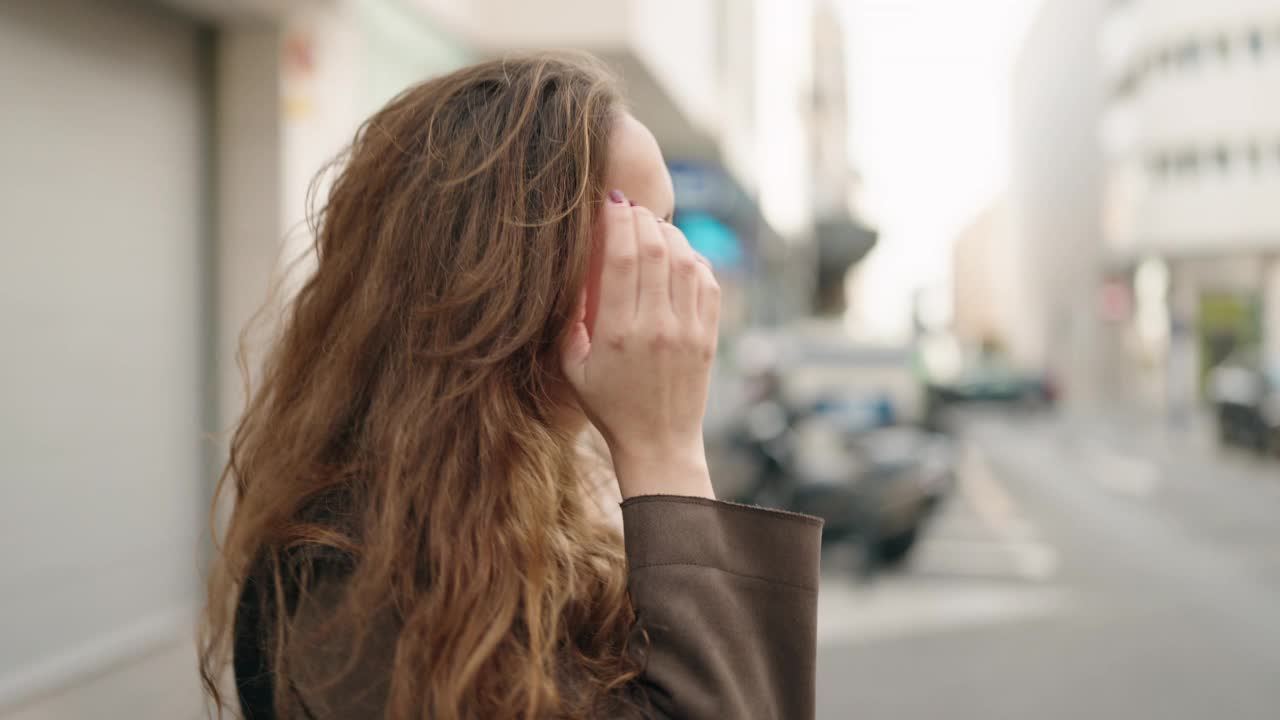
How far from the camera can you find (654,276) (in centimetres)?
121

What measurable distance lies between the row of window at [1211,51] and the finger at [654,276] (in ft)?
126

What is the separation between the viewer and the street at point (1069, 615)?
17.9 ft

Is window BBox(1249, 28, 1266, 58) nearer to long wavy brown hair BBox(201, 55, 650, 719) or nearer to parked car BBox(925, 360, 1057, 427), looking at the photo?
parked car BBox(925, 360, 1057, 427)

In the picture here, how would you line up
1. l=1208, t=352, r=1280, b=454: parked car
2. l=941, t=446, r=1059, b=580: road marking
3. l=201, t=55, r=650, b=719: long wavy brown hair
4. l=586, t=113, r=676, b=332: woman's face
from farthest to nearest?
1. l=1208, t=352, r=1280, b=454: parked car
2. l=941, t=446, r=1059, b=580: road marking
3. l=586, t=113, r=676, b=332: woman's face
4. l=201, t=55, r=650, b=719: long wavy brown hair

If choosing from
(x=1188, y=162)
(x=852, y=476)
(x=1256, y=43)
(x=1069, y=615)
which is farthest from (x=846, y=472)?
(x=1188, y=162)

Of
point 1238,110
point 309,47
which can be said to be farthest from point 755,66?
point 1238,110

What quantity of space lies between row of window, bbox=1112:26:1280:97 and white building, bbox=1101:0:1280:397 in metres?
0.03

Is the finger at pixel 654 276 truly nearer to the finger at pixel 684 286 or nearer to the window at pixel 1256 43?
the finger at pixel 684 286

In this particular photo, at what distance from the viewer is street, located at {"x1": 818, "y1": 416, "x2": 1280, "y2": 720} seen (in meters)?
5.45

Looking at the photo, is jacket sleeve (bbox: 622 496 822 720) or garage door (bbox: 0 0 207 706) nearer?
jacket sleeve (bbox: 622 496 822 720)

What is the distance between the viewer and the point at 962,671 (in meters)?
5.91

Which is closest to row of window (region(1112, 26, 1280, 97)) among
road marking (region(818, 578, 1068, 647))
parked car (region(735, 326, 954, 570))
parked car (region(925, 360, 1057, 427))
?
parked car (region(925, 360, 1057, 427))

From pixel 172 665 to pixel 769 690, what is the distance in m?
4.64

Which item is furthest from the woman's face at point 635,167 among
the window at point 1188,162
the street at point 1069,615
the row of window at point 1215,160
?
the window at point 1188,162
